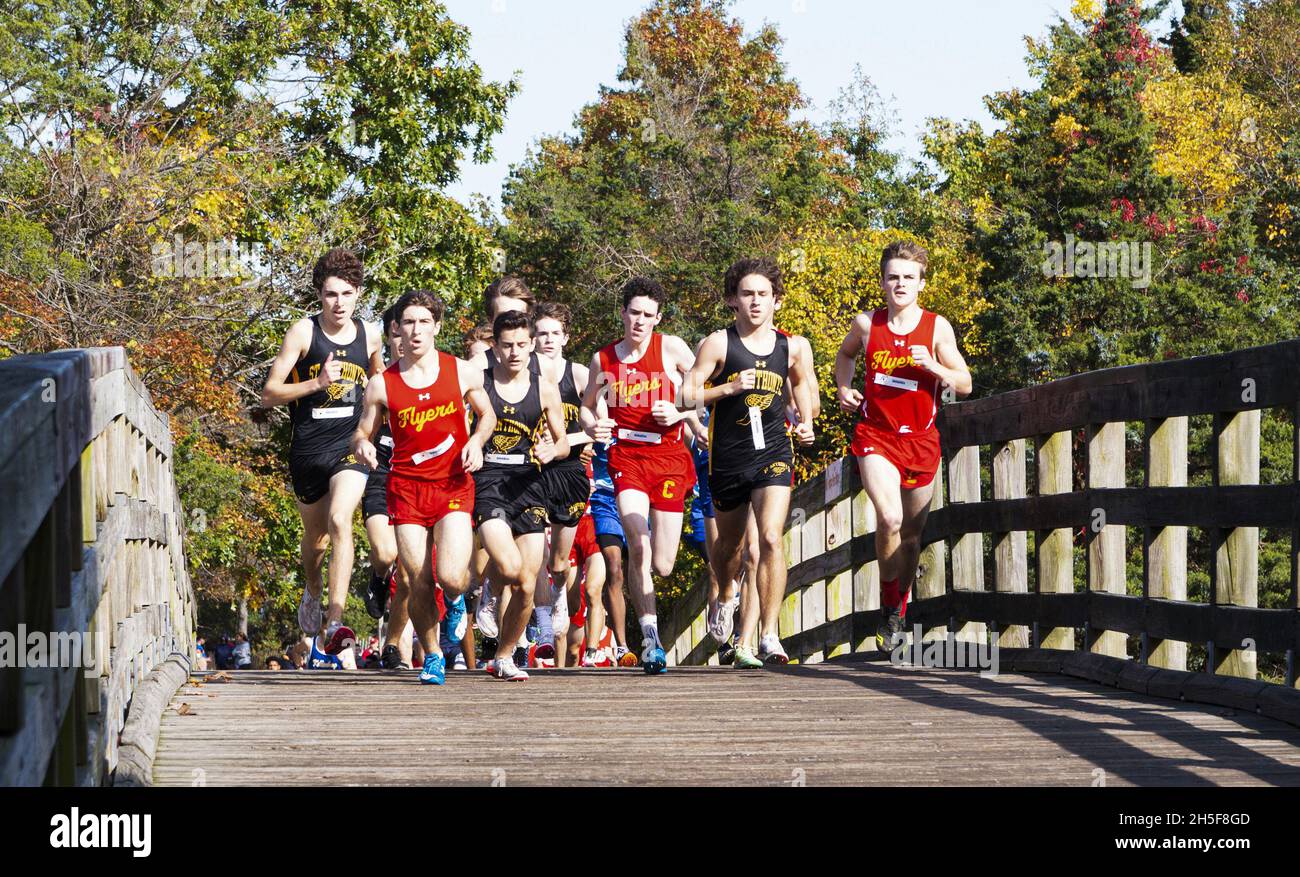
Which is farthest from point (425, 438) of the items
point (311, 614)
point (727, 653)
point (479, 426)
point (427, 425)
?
point (311, 614)

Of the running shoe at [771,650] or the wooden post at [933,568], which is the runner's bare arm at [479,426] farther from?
the wooden post at [933,568]

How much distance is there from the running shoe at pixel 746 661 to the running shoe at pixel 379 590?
8.09ft

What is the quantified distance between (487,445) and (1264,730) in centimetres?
470

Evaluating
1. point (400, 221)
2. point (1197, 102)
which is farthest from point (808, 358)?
point (1197, 102)

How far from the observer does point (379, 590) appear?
12.2 metres

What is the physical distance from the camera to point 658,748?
657 cm

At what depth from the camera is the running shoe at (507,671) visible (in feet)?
31.1

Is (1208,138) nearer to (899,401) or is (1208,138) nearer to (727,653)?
(899,401)

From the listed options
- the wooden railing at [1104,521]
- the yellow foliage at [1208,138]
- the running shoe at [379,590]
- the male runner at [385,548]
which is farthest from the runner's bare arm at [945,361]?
the yellow foliage at [1208,138]

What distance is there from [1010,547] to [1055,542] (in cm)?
59
